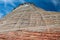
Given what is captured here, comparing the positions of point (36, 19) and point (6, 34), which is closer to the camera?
point (6, 34)

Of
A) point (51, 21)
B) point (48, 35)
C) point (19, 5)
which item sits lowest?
point (48, 35)

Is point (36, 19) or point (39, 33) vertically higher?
point (36, 19)

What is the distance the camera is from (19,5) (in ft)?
21.5

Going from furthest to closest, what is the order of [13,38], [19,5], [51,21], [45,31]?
[19,5], [51,21], [45,31], [13,38]

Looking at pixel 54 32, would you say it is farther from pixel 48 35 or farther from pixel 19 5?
pixel 19 5

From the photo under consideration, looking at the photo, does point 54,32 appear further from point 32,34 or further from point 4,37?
point 4,37

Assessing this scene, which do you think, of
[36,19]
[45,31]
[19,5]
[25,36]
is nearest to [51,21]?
[36,19]

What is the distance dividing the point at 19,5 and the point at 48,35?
362 cm

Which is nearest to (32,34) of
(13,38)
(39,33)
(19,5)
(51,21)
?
(39,33)

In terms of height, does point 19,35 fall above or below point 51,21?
below

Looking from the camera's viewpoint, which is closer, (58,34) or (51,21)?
(58,34)

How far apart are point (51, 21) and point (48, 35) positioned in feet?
4.16

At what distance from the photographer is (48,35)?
3.08 m

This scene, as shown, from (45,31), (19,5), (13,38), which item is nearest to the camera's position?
(13,38)
